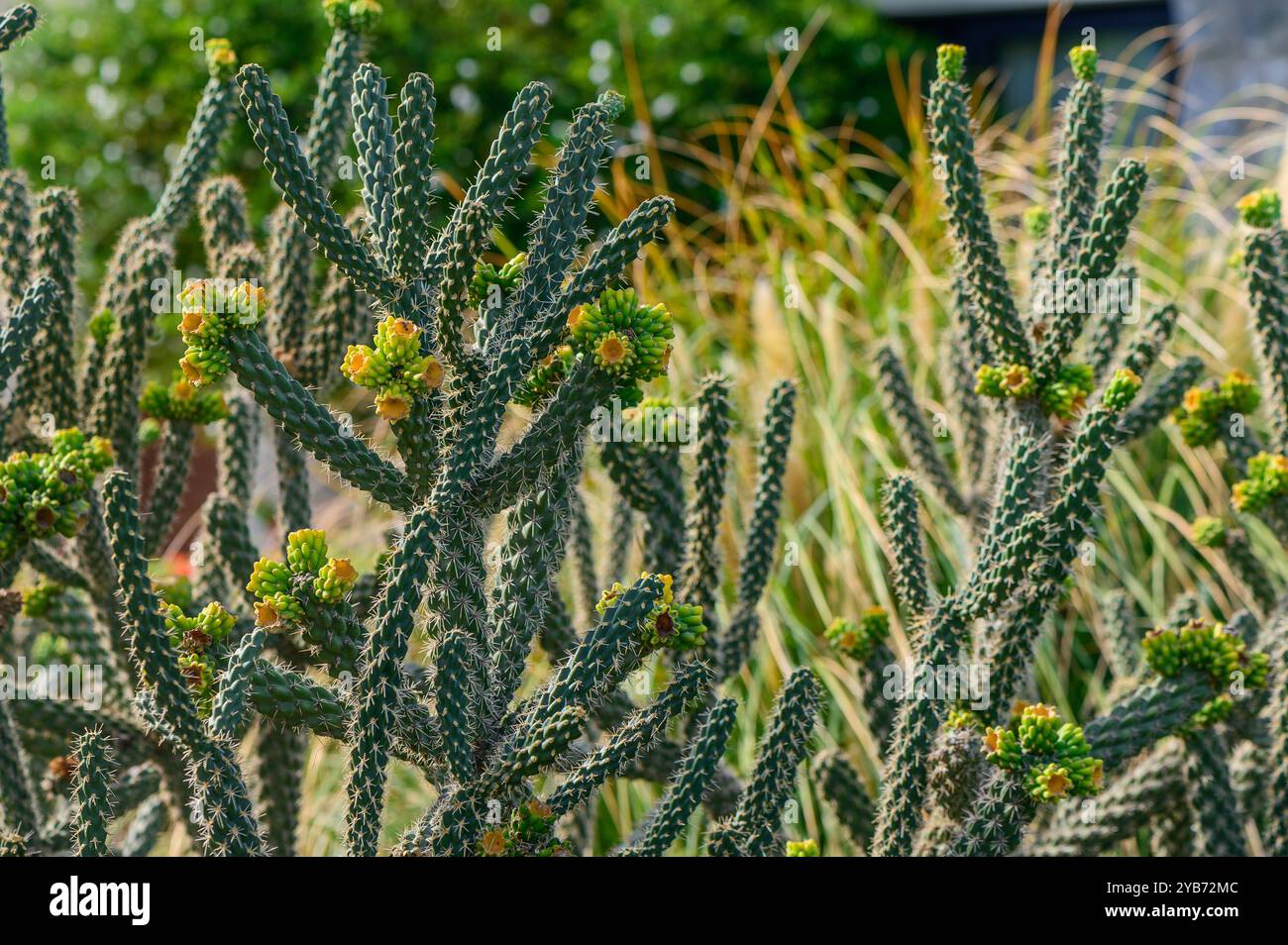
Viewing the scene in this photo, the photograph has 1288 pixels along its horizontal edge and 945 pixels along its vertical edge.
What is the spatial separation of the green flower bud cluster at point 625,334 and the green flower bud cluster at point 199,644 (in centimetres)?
59

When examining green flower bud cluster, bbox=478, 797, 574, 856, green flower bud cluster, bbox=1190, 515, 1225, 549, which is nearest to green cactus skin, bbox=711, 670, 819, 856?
green flower bud cluster, bbox=478, 797, 574, 856

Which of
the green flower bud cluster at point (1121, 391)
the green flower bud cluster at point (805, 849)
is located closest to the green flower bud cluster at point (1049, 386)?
the green flower bud cluster at point (1121, 391)

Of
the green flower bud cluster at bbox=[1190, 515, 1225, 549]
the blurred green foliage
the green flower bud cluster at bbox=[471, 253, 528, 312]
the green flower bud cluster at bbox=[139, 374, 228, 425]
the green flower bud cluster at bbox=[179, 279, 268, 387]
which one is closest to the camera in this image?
the green flower bud cluster at bbox=[179, 279, 268, 387]

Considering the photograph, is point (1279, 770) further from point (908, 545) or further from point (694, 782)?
point (694, 782)

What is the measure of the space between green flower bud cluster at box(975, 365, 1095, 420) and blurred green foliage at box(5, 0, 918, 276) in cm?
652

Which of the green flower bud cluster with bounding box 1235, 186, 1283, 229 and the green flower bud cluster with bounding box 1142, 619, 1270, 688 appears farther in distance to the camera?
the green flower bud cluster with bounding box 1235, 186, 1283, 229

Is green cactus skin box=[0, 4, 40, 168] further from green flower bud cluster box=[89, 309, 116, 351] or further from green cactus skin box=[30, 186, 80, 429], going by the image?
green flower bud cluster box=[89, 309, 116, 351]

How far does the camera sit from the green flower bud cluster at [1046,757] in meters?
1.73

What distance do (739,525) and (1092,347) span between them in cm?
188

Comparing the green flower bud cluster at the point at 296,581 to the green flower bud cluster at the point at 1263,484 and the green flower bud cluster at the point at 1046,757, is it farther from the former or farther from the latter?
the green flower bud cluster at the point at 1263,484

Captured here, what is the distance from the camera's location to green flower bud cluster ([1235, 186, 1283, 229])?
2246 mm

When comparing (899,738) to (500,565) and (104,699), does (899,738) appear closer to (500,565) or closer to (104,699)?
(500,565)
